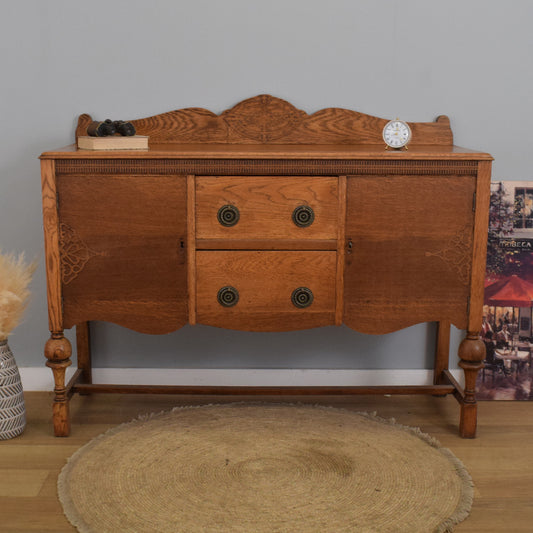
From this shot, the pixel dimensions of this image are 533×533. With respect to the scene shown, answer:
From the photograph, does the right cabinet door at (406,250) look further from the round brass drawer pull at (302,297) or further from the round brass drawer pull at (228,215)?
the round brass drawer pull at (228,215)

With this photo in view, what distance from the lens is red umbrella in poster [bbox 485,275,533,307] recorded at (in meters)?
2.46

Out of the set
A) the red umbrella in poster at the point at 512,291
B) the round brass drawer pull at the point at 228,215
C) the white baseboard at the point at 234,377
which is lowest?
the white baseboard at the point at 234,377

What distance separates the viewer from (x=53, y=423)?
86.4 inches

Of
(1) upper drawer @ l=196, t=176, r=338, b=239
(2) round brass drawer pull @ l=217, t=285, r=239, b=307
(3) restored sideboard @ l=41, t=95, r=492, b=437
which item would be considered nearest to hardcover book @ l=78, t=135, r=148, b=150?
(3) restored sideboard @ l=41, t=95, r=492, b=437

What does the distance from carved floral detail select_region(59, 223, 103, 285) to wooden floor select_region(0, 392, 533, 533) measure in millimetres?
521

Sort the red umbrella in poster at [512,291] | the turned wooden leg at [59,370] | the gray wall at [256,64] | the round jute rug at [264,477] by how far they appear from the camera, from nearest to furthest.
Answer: the round jute rug at [264,477] < the turned wooden leg at [59,370] < the gray wall at [256,64] < the red umbrella in poster at [512,291]

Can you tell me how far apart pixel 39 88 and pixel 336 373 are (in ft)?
4.77

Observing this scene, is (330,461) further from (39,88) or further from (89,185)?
(39,88)

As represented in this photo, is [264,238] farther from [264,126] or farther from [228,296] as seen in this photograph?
[264,126]

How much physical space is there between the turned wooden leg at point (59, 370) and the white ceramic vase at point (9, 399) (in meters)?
0.12

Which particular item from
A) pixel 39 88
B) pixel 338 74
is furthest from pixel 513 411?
pixel 39 88

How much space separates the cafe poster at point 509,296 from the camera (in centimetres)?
244

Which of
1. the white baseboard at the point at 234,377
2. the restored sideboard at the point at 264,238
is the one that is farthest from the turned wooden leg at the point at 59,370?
the white baseboard at the point at 234,377

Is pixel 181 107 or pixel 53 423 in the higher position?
pixel 181 107
